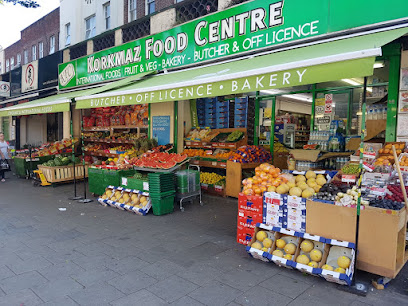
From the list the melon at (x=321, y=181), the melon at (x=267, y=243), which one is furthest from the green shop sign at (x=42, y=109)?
the melon at (x=321, y=181)

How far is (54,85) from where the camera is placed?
54.9ft

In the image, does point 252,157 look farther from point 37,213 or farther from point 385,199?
point 37,213

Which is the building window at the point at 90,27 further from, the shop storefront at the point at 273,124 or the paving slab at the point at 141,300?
the paving slab at the point at 141,300

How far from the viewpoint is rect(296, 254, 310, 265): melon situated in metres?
4.06

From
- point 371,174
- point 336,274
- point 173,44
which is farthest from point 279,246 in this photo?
point 173,44

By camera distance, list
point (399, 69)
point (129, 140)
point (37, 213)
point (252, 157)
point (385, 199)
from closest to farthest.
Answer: point (385, 199)
point (399, 69)
point (37, 213)
point (252, 157)
point (129, 140)

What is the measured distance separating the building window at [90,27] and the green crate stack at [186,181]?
13.6m

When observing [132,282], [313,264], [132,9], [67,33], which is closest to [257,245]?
[313,264]

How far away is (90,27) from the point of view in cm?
1758

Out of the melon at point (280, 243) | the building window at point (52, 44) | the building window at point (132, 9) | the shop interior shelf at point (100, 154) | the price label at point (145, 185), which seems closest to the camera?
the melon at point (280, 243)

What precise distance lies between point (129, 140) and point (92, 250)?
7446 millimetres

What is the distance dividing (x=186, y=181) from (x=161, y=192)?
36.8 inches

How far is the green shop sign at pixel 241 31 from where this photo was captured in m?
5.99

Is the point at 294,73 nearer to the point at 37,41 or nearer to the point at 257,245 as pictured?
the point at 257,245
